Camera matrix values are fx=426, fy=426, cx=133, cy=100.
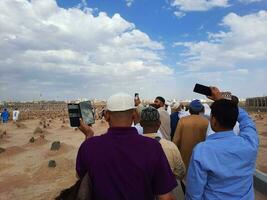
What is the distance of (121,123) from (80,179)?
489mm

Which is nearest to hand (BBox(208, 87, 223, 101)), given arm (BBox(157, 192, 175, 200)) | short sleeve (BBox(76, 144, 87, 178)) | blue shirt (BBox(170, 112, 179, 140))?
arm (BBox(157, 192, 175, 200))

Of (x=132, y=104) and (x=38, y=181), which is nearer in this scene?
(x=132, y=104)

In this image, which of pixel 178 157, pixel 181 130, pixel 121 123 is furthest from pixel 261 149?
pixel 121 123

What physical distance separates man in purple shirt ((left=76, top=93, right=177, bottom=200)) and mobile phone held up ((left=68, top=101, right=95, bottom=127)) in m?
0.65

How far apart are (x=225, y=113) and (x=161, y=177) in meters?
0.98

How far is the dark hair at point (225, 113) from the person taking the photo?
11.8 ft

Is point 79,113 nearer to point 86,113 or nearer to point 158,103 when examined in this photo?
point 86,113

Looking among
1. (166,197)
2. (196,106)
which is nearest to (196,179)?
(166,197)

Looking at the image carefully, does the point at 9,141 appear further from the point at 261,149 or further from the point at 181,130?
the point at 181,130

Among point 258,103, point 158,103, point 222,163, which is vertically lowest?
point 258,103

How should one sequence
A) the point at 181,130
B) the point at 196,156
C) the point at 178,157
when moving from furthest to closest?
1. the point at 181,130
2. the point at 178,157
3. the point at 196,156

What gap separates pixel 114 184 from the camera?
9.51 ft

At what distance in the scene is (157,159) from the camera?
9.54 ft

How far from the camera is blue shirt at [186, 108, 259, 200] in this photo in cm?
342
